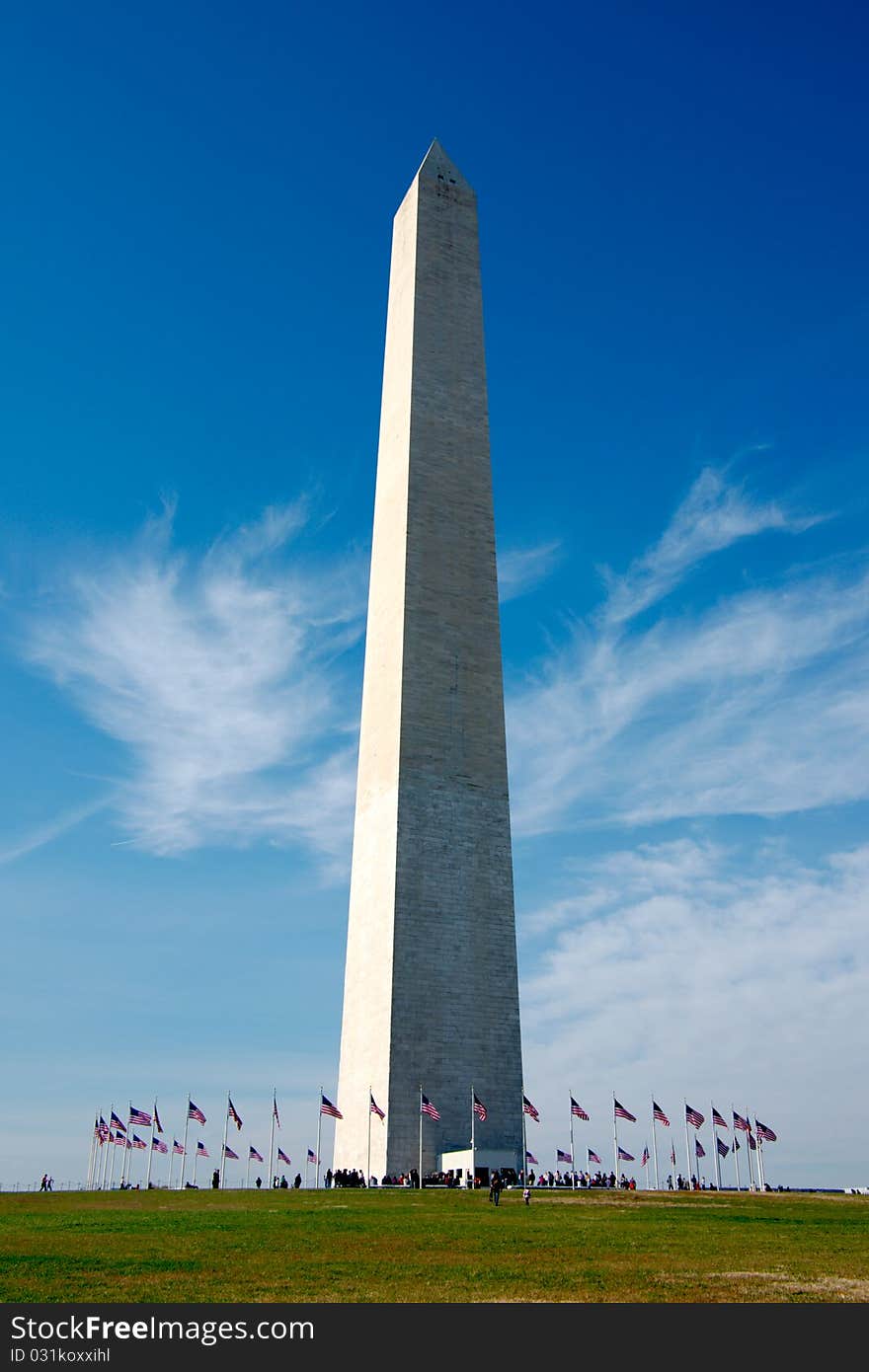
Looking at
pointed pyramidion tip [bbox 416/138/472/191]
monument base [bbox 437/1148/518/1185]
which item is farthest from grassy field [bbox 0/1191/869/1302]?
pointed pyramidion tip [bbox 416/138/472/191]

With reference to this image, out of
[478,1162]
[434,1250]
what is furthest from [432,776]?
[434,1250]

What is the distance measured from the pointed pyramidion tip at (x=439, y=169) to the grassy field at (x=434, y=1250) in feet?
137

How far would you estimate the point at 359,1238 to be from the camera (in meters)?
21.5

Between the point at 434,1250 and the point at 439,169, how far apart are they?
157 feet

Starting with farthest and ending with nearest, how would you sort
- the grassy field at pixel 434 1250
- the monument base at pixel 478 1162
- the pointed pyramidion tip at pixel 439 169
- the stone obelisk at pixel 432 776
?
the pointed pyramidion tip at pixel 439 169
the stone obelisk at pixel 432 776
the monument base at pixel 478 1162
the grassy field at pixel 434 1250

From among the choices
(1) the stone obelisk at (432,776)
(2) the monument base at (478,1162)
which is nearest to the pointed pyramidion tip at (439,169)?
(1) the stone obelisk at (432,776)

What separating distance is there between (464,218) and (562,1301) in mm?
49419

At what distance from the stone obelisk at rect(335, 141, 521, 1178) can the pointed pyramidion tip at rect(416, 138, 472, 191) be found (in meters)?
1.02

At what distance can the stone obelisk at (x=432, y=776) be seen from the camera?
141 ft

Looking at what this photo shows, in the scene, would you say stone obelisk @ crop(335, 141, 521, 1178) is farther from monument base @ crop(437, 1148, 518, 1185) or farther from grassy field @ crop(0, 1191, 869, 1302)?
grassy field @ crop(0, 1191, 869, 1302)

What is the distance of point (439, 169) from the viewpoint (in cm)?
5609

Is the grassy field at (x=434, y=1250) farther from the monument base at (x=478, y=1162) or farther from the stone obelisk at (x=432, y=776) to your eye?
the stone obelisk at (x=432, y=776)
